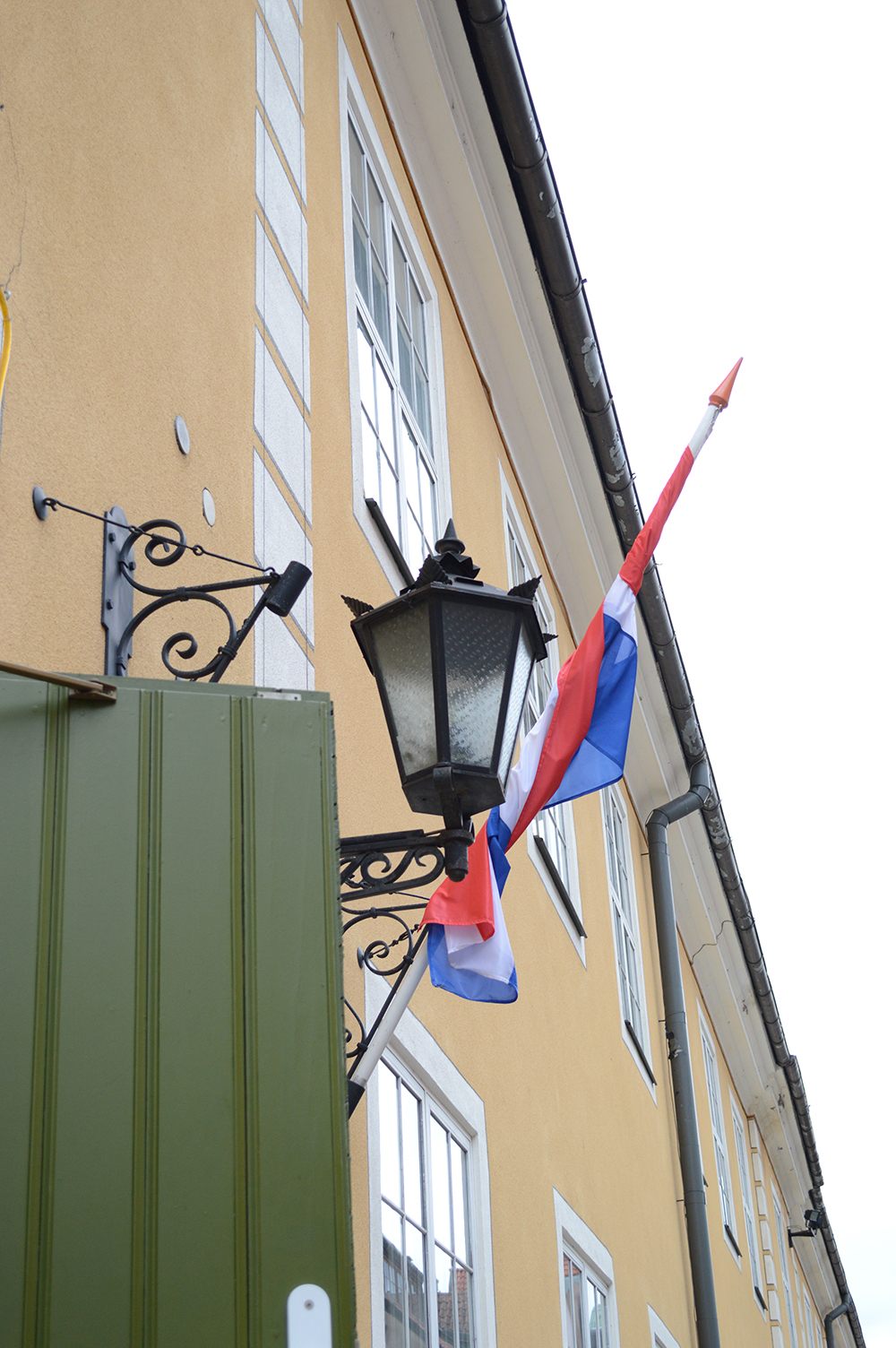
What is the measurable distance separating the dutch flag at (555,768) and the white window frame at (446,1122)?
831 millimetres

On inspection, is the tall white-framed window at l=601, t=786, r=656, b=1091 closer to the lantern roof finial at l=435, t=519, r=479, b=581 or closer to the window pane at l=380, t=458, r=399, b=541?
the window pane at l=380, t=458, r=399, b=541

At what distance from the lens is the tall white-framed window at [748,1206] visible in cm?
1460

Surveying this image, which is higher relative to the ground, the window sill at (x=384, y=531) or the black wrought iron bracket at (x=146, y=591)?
the window sill at (x=384, y=531)

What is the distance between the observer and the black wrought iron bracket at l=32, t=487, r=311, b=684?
2.85 metres

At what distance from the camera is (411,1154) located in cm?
454

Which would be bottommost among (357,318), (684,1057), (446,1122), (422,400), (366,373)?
(446,1122)

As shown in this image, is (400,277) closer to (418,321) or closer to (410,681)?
(418,321)

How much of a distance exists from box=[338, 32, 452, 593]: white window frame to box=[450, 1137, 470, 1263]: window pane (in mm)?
1946

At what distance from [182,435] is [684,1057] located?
7998mm

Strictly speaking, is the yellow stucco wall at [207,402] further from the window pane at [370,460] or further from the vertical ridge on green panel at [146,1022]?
the vertical ridge on green panel at [146,1022]

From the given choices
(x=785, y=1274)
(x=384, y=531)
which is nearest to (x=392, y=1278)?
(x=384, y=531)

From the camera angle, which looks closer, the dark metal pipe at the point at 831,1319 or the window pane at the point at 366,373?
the window pane at the point at 366,373

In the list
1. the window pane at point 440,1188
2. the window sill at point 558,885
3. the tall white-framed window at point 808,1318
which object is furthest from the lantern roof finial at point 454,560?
the tall white-framed window at point 808,1318

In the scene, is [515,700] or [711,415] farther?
[711,415]
